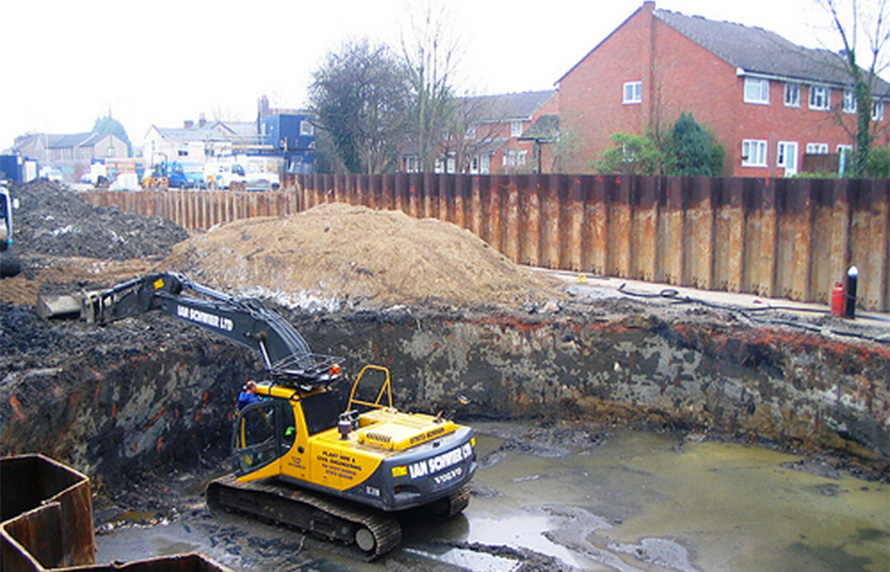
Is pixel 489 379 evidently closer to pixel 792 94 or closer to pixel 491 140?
pixel 792 94

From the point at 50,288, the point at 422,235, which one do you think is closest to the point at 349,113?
the point at 422,235

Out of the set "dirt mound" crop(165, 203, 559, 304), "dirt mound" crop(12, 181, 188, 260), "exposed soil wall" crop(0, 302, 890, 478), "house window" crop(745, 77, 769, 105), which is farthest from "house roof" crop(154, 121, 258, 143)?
"exposed soil wall" crop(0, 302, 890, 478)

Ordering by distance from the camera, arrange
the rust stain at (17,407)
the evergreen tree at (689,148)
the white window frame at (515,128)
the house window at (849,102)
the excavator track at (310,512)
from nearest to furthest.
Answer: the excavator track at (310,512) → the rust stain at (17,407) → the evergreen tree at (689,148) → the house window at (849,102) → the white window frame at (515,128)

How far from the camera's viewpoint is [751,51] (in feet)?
106

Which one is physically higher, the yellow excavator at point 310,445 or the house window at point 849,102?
the house window at point 849,102

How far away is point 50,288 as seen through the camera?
638 inches

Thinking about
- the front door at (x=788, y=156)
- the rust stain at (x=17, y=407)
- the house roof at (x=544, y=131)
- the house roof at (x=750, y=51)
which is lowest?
the rust stain at (x=17, y=407)

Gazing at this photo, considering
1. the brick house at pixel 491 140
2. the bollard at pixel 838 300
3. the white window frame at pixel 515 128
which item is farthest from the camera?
the white window frame at pixel 515 128

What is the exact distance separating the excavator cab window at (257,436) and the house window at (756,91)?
26028 millimetres

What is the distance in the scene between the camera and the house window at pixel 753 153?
30125 mm

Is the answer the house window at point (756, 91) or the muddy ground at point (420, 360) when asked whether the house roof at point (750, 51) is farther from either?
the muddy ground at point (420, 360)

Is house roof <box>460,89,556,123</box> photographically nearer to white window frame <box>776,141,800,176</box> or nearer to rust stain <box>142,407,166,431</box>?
white window frame <box>776,141,800,176</box>

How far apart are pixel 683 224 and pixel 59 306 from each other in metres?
13.2

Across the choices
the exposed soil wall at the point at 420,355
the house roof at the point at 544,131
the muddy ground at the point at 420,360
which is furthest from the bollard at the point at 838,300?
the house roof at the point at 544,131
